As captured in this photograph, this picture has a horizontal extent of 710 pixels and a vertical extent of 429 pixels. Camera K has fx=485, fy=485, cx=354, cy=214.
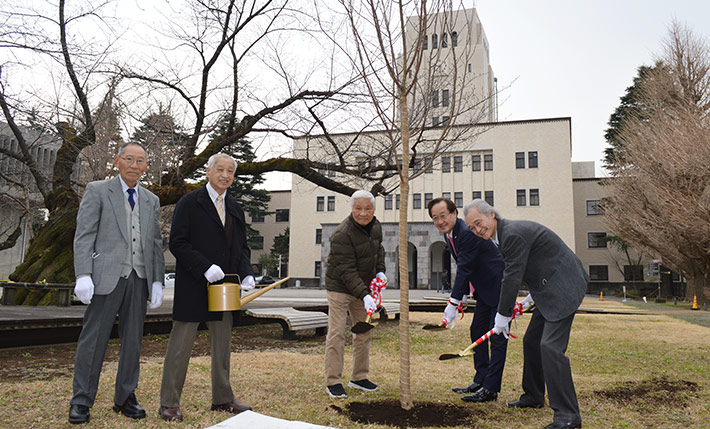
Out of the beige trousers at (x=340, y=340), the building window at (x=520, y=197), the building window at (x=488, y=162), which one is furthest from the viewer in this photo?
the building window at (x=488, y=162)

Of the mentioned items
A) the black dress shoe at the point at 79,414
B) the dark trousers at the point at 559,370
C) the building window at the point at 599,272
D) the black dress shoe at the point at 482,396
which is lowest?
the building window at the point at 599,272

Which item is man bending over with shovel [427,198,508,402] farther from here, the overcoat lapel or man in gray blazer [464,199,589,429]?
the overcoat lapel

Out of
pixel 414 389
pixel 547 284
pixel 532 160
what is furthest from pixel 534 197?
pixel 547 284

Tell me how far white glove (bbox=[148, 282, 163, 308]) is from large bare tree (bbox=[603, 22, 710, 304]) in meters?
18.7

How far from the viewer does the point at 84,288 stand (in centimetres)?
332

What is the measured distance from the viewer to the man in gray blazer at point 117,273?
349 cm

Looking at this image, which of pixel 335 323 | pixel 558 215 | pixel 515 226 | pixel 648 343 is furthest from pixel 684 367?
pixel 558 215

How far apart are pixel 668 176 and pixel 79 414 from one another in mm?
23401

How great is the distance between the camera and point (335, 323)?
4.62 metres

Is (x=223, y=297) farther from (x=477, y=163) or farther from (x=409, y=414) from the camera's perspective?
(x=477, y=163)

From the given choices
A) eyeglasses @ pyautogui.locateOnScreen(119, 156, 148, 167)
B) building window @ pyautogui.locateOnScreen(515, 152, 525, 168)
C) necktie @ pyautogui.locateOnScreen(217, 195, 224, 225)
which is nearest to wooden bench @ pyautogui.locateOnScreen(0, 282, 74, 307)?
eyeglasses @ pyautogui.locateOnScreen(119, 156, 148, 167)

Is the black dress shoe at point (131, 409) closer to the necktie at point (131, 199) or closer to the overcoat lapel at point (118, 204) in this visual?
the overcoat lapel at point (118, 204)

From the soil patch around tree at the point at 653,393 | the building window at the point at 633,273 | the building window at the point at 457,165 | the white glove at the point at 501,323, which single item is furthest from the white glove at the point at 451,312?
the building window at the point at 633,273

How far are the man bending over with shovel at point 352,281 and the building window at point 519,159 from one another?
41737 millimetres
